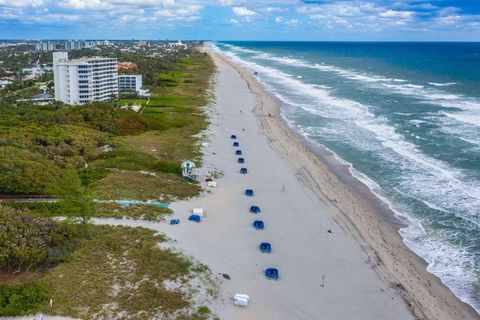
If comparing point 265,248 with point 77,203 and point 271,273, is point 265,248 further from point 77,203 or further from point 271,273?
point 77,203

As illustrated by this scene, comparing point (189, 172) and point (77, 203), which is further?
point (189, 172)

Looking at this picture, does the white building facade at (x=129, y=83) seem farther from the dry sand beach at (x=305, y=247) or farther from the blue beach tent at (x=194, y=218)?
the blue beach tent at (x=194, y=218)

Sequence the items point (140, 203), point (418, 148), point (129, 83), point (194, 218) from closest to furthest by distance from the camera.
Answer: point (194, 218), point (140, 203), point (418, 148), point (129, 83)

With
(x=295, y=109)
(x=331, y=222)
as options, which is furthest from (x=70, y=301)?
(x=295, y=109)

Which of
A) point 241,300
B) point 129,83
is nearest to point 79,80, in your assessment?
point 129,83

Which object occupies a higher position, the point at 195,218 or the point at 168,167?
the point at 168,167

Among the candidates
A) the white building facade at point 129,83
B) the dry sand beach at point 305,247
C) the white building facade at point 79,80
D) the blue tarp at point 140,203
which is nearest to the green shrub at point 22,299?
the dry sand beach at point 305,247

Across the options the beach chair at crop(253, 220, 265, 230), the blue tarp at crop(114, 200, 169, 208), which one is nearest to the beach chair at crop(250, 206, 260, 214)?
the beach chair at crop(253, 220, 265, 230)
